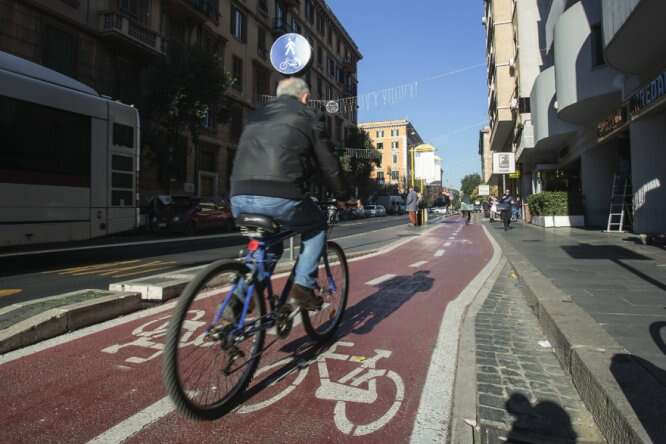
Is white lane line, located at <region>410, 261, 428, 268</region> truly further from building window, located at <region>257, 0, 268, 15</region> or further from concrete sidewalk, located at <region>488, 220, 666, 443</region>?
building window, located at <region>257, 0, 268, 15</region>

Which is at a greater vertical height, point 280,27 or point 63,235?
point 280,27

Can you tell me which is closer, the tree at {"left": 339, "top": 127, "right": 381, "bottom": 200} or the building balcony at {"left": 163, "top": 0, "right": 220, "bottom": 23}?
the building balcony at {"left": 163, "top": 0, "right": 220, "bottom": 23}

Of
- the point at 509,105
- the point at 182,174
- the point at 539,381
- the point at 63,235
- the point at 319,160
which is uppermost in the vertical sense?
the point at 509,105

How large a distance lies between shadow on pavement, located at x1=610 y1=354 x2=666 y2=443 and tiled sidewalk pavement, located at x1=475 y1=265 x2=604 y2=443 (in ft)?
0.84

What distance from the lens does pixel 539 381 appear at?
271 cm

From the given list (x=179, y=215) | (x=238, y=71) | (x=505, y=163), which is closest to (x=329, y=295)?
(x=179, y=215)

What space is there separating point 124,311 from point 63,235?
420 centimetres

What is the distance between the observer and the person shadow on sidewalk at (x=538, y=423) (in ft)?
6.69

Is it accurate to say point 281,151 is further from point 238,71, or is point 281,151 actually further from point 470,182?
point 470,182

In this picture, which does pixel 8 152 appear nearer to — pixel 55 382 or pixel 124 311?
pixel 124 311

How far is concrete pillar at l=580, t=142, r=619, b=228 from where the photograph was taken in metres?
16.9

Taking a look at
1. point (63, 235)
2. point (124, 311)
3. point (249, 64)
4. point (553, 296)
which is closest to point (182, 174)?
point (249, 64)

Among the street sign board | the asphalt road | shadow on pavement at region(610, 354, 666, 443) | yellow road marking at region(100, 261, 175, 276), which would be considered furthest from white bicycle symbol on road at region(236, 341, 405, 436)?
the street sign board

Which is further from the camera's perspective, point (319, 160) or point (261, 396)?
point (319, 160)
